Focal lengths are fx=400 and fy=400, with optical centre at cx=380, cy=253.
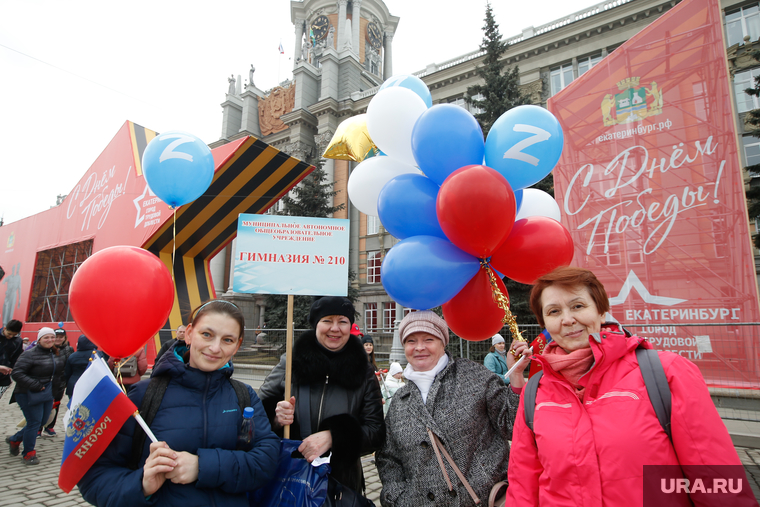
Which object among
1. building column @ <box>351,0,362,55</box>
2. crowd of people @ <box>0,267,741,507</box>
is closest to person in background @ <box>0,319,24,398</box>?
crowd of people @ <box>0,267,741,507</box>

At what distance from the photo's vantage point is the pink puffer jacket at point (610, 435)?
1.29 meters

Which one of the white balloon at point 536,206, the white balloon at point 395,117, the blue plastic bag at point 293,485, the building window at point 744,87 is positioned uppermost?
the building window at point 744,87

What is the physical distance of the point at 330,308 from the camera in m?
2.60

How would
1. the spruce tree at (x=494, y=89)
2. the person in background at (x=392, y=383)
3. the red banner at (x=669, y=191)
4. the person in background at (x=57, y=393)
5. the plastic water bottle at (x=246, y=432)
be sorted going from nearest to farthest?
the plastic water bottle at (x=246, y=432) < the person in background at (x=392, y=383) < the person in background at (x=57, y=393) < the red banner at (x=669, y=191) < the spruce tree at (x=494, y=89)

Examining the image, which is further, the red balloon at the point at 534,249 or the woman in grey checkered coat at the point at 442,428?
the red balloon at the point at 534,249

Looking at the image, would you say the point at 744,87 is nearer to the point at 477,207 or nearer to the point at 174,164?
the point at 477,207

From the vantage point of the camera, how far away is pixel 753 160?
56.2ft

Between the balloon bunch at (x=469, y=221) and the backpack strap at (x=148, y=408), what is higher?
the balloon bunch at (x=469, y=221)

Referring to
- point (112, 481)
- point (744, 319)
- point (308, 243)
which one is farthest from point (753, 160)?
point (112, 481)

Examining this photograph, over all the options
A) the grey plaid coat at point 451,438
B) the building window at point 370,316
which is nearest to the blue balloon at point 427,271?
the grey plaid coat at point 451,438

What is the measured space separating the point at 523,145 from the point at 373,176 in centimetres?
134

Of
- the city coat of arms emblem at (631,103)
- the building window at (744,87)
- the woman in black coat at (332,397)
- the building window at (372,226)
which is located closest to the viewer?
the woman in black coat at (332,397)

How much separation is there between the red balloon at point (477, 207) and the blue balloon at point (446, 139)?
0.32 m

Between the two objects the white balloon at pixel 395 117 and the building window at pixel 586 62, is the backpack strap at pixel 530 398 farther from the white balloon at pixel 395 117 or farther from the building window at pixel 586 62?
the building window at pixel 586 62
